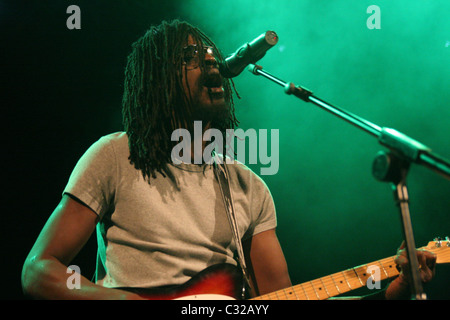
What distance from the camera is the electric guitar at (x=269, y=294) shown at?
165 cm

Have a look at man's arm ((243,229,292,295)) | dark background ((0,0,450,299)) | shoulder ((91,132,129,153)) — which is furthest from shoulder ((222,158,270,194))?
dark background ((0,0,450,299))

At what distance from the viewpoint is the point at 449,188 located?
140 inches

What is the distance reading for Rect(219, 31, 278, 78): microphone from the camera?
1377 mm

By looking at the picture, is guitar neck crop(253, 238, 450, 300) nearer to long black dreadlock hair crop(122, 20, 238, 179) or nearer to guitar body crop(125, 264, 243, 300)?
guitar body crop(125, 264, 243, 300)

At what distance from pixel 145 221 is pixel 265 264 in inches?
32.3

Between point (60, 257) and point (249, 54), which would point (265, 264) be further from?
point (249, 54)

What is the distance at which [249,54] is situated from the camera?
4.78ft

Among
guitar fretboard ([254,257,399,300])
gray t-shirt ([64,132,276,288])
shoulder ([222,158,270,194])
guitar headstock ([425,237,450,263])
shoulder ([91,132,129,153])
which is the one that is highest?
shoulder ([91,132,129,153])

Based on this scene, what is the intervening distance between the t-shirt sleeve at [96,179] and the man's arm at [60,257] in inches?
1.6

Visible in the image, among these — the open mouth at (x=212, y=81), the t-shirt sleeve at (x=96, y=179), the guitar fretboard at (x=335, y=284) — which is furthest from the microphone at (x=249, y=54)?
the guitar fretboard at (x=335, y=284)

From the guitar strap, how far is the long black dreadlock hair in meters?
0.34
